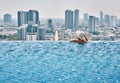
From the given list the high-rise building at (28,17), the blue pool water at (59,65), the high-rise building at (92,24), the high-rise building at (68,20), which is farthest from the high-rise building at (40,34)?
the blue pool water at (59,65)

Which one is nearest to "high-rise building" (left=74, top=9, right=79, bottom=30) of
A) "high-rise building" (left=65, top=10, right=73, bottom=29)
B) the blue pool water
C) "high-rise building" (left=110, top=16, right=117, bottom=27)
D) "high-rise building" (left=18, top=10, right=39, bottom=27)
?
"high-rise building" (left=65, top=10, right=73, bottom=29)

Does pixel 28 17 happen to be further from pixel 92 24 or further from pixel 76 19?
pixel 76 19

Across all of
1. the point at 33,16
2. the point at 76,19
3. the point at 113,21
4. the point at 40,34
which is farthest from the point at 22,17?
the point at 113,21

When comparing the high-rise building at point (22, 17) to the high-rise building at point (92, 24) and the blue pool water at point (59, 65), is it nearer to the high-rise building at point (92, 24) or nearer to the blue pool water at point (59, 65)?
the high-rise building at point (92, 24)

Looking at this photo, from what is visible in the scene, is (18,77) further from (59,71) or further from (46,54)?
(46,54)

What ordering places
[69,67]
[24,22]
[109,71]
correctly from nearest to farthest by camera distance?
1. [109,71]
2. [69,67]
3. [24,22]

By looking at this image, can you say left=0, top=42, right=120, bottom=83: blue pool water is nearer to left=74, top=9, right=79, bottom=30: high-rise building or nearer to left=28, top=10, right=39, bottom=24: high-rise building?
left=28, top=10, right=39, bottom=24: high-rise building

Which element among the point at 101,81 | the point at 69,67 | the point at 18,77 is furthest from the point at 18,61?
the point at 101,81
